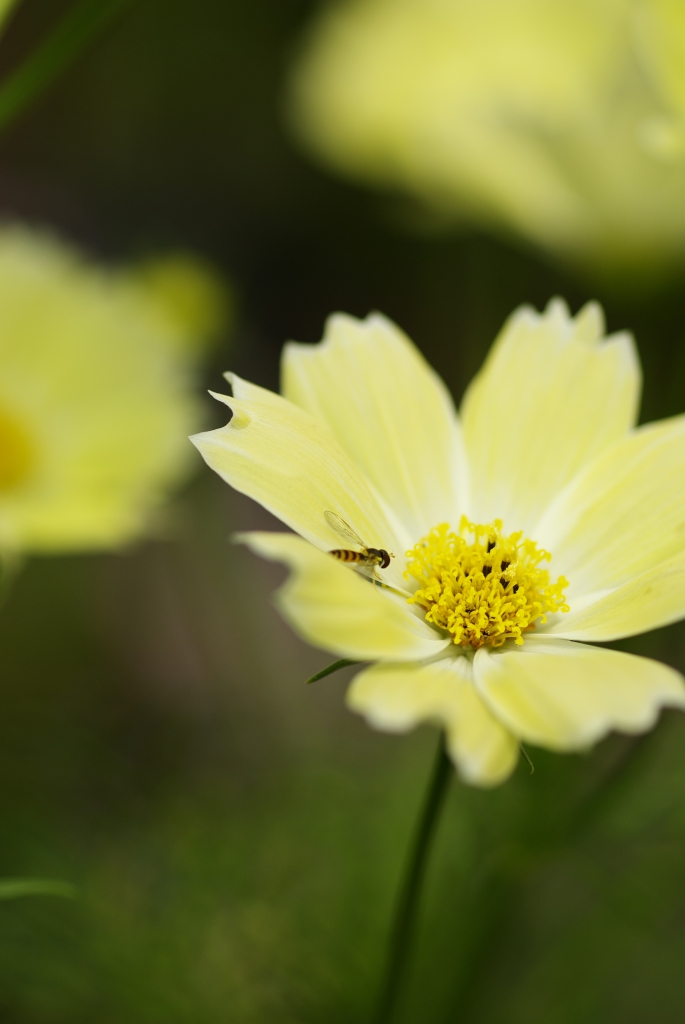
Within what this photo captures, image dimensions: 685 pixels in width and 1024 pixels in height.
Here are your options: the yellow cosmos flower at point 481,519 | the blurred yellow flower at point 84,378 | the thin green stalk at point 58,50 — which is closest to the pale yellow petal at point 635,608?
the yellow cosmos flower at point 481,519

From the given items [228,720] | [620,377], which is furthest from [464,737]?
[228,720]

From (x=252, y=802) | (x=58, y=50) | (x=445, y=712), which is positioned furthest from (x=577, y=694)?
(x=252, y=802)

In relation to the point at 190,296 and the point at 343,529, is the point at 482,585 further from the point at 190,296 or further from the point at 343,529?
the point at 190,296

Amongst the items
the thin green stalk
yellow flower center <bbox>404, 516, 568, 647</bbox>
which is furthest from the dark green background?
the thin green stalk

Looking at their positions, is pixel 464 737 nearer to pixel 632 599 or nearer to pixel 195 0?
pixel 632 599

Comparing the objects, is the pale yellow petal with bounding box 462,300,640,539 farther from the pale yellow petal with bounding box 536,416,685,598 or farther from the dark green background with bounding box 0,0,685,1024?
the dark green background with bounding box 0,0,685,1024
